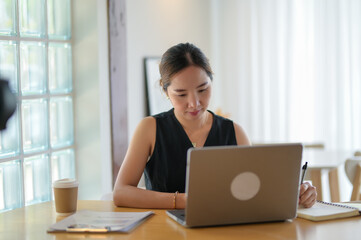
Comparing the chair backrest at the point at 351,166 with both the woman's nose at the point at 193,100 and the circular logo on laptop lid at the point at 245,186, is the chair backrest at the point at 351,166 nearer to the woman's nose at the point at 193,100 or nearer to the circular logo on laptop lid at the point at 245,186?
the woman's nose at the point at 193,100

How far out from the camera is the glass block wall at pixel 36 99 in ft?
9.61

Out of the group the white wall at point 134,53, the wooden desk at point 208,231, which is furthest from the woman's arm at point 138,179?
the white wall at point 134,53

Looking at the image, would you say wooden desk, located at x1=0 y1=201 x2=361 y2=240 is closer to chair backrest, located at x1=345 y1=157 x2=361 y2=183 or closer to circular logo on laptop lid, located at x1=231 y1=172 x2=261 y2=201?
circular logo on laptop lid, located at x1=231 y1=172 x2=261 y2=201

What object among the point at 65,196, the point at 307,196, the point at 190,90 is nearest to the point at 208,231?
the point at 307,196

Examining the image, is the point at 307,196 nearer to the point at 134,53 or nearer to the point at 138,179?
the point at 138,179

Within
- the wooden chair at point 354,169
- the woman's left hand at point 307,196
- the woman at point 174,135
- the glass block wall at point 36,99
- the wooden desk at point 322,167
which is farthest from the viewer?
the wooden desk at point 322,167

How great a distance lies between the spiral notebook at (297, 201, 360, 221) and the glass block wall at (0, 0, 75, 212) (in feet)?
5.41

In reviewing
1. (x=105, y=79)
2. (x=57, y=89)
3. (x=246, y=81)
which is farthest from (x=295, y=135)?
(x=57, y=89)

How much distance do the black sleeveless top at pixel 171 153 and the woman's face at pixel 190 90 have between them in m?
0.22

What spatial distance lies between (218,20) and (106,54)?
202 cm

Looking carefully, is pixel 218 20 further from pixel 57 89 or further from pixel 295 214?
pixel 295 214

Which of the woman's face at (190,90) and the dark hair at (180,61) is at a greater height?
the dark hair at (180,61)

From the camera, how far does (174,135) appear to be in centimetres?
237

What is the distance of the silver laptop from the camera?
1.54 metres
